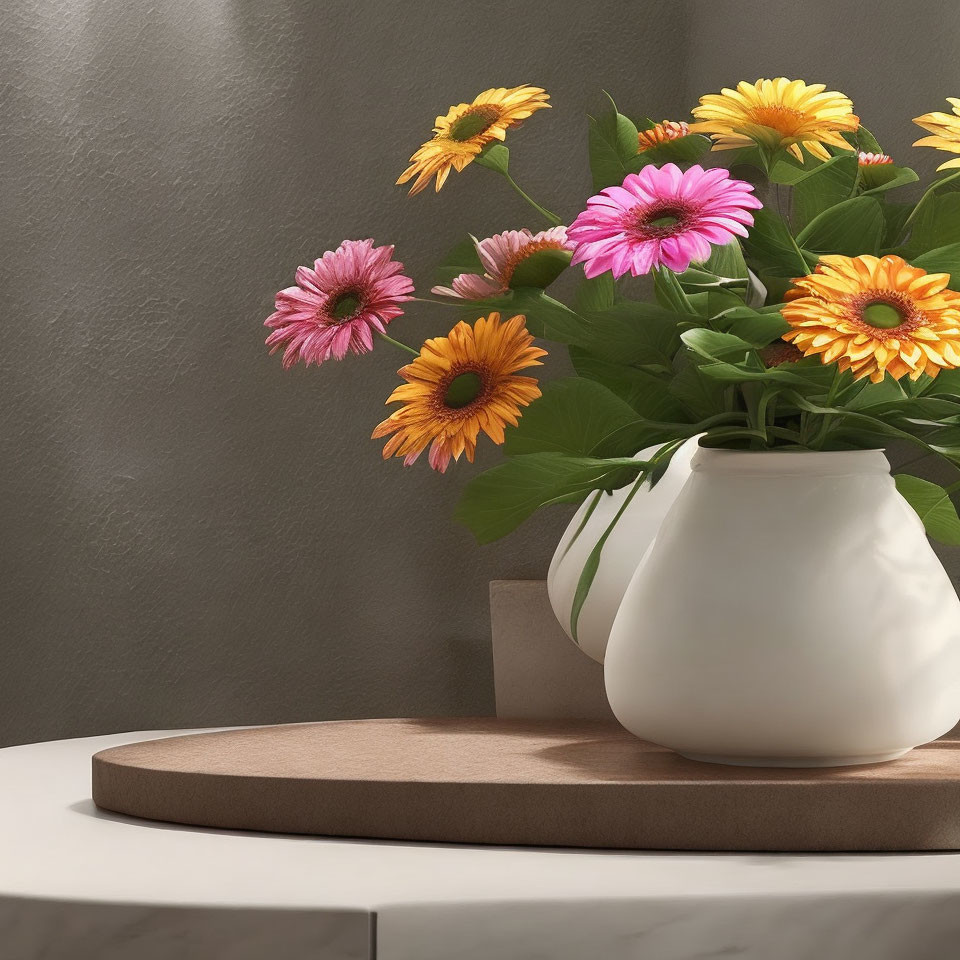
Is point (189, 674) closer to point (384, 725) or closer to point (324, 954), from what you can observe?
point (384, 725)

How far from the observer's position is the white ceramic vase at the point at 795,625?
0.62m

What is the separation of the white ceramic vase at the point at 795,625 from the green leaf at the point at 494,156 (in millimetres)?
232

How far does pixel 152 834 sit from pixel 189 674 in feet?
1.56

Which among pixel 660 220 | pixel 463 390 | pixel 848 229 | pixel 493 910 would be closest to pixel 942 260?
pixel 848 229

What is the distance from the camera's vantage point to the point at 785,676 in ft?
2.04

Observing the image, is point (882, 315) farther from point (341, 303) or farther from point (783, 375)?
point (341, 303)

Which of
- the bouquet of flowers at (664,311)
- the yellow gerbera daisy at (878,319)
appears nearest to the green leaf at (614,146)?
the bouquet of flowers at (664,311)

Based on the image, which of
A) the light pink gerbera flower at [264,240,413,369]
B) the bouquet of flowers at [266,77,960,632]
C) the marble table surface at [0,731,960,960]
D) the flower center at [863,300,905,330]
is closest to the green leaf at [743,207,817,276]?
the bouquet of flowers at [266,77,960,632]

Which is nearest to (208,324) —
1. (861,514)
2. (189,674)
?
(189,674)

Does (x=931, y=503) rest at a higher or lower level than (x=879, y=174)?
lower

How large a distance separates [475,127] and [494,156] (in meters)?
0.03

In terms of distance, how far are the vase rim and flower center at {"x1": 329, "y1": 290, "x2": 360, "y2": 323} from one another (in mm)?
238

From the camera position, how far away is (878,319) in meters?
0.58

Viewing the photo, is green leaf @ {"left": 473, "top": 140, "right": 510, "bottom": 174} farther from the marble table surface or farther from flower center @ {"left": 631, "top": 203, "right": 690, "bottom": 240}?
the marble table surface
